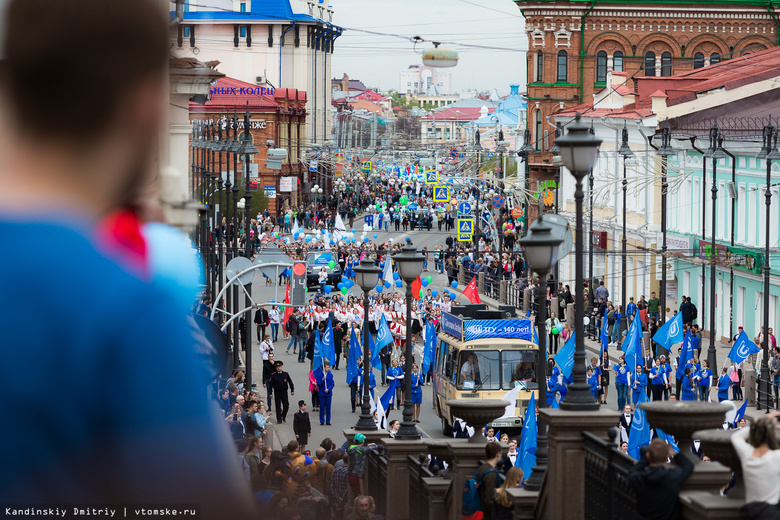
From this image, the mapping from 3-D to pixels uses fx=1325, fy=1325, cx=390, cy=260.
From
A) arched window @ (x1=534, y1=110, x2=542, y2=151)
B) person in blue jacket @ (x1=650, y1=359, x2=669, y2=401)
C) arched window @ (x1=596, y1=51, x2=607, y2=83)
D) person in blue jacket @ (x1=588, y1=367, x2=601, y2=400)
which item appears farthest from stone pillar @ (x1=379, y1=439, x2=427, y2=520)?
arched window @ (x1=596, y1=51, x2=607, y2=83)

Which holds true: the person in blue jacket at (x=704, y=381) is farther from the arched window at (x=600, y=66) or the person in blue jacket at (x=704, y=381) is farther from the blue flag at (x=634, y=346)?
the arched window at (x=600, y=66)

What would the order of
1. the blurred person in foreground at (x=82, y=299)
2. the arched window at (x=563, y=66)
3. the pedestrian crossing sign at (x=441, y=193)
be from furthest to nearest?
the pedestrian crossing sign at (x=441, y=193)
the arched window at (x=563, y=66)
the blurred person in foreground at (x=82, y=299)

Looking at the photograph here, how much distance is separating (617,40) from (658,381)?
4793cm

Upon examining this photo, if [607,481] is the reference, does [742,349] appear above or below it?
below

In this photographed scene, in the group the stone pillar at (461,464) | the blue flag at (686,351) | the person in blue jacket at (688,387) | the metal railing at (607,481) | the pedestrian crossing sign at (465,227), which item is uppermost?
the pedestrian crossing sign at (465,227)

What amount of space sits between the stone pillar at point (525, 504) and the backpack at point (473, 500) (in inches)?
50.4

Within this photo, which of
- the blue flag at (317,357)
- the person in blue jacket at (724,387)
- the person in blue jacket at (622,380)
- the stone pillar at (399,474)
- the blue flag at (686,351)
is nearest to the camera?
the stone pillar at (399,474)

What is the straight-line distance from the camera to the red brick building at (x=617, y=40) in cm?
7219

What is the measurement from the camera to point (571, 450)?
10.4 metres

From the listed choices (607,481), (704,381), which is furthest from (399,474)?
(704,381)

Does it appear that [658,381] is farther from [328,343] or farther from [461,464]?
[461,464]

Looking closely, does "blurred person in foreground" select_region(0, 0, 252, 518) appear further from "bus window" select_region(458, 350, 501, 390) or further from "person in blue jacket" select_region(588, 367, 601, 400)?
"bus window" select_region(458, 350, 501, 390)

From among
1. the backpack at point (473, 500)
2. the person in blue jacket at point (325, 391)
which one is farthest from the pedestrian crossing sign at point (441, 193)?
the backpack at point (473, 500)

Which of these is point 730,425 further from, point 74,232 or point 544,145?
point 544,145
